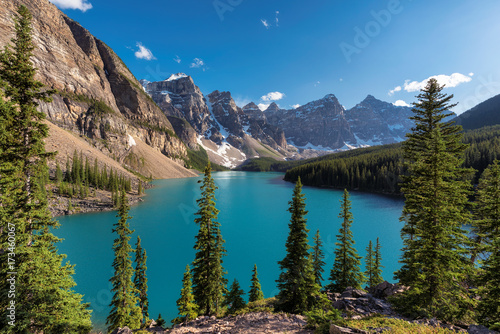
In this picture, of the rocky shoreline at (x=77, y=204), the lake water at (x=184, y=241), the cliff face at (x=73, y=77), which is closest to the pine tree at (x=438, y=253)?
the lake water at (x=184, y=241)

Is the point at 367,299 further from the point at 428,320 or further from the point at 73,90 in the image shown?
the point at 73,90

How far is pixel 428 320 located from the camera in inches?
375

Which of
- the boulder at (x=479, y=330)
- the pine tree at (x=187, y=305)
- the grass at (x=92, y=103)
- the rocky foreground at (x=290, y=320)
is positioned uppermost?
the grass at (x=92, y=103)

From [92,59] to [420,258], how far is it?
231943 mm

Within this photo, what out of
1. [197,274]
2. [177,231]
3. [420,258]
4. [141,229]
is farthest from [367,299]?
[141,229]

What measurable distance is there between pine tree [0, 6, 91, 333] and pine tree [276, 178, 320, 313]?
12.4 metres

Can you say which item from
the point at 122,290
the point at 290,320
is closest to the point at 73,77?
the point at 122,290

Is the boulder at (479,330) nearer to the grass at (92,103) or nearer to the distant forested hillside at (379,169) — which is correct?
the distant forested hillside at (379,169)

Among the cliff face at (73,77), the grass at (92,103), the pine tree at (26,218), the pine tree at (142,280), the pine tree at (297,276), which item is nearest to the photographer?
the pine tree at (26,218)

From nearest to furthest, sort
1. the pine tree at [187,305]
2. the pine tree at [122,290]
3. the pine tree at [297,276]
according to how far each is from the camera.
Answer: the pine tree at [297,276] < the pine tree at [122,290] < the pine tree at [187,305]

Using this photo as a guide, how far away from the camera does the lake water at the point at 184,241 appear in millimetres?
24484

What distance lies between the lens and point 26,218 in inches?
373

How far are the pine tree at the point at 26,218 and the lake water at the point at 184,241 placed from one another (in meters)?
13.3

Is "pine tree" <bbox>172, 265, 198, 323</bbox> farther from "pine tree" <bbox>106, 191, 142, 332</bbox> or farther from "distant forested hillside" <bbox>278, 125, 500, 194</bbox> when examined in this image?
"distant forested hillside" <bbox>278, 125, 500, 194</bbox>
